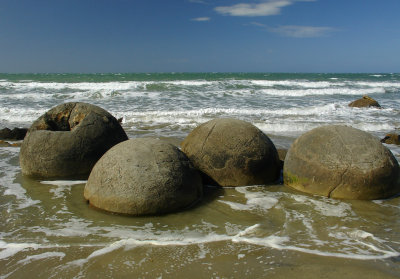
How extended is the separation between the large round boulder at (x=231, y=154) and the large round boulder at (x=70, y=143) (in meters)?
1.45

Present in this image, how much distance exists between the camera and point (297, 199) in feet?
16.6

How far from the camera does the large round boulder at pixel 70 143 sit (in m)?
5.61

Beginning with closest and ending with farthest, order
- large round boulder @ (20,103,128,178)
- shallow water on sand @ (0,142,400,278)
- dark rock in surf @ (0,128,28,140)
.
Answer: shallow water on sand @ (0,142,400,278) < large round boulder @ (20,103,128,178) < dark rock in surf @ (0,128,28,140)

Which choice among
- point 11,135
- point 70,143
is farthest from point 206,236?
point 11,135

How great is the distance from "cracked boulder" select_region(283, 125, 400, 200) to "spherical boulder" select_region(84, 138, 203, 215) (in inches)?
66.8

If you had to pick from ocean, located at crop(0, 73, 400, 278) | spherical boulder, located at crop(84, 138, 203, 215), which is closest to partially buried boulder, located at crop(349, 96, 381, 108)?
ocean, located at crop(0, 73, 400, 278)

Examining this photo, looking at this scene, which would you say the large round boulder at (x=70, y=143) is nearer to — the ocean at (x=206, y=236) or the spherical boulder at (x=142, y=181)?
the ocean at (x=206, y=236)

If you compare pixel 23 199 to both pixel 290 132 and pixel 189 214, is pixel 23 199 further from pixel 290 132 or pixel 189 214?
pixel 290 132

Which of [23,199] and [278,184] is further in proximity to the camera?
[278,184]

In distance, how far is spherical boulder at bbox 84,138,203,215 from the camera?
4312 millimetres

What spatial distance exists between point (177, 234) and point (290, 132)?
28.1 ft

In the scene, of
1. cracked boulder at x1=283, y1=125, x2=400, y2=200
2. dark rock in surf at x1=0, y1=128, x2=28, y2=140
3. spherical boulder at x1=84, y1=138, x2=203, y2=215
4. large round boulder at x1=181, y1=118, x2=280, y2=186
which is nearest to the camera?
spherical boulder at x1=84, y1=138, x2=203, y2=215

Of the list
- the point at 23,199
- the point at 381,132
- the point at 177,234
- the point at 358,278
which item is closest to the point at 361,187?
the point at 358,278

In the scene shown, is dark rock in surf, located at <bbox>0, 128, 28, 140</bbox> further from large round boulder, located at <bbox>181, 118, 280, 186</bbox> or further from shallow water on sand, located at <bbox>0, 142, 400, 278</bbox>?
large round boulder, located at <bbox>181, 118, 280, 186</bbox>
